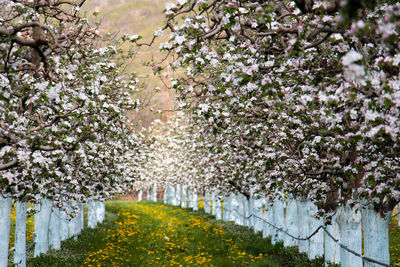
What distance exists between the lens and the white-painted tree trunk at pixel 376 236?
902cm

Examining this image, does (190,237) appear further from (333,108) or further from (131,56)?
(333,108)

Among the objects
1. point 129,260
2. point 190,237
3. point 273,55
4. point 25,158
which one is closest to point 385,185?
point 273,55

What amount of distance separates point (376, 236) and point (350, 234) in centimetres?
142

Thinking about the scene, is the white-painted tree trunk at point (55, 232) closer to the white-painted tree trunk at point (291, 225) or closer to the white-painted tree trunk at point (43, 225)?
the white-painted tree trunk at point (43, 225)

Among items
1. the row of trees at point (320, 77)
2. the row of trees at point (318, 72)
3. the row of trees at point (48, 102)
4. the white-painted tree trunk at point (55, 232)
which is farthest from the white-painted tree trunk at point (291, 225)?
the white-painted tree trunk at point (55, 232)

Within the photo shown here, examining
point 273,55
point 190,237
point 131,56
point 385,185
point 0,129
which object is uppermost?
point 131,56

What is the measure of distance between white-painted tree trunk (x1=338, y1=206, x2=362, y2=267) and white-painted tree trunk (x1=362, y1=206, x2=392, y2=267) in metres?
1.02

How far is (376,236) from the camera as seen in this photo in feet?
29.9

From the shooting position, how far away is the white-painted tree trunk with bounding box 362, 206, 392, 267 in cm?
902

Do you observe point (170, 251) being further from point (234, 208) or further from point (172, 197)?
point (172, 197)

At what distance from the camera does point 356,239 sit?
10.4m

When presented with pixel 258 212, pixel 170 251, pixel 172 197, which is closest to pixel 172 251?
pixel 170 251

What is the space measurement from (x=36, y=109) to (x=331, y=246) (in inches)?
422

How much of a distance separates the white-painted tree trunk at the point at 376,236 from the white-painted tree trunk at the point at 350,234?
1018 millimetres
